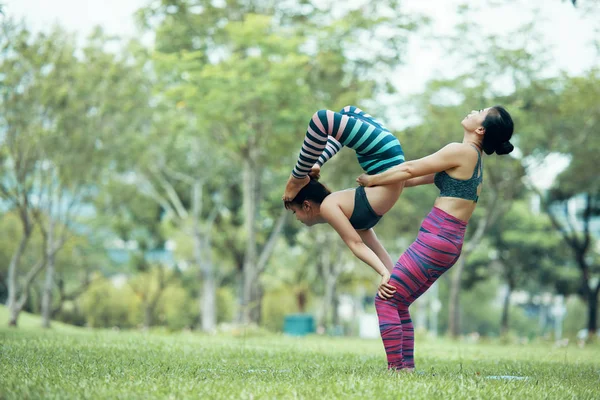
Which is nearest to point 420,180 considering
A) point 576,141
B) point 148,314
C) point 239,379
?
point 239,379

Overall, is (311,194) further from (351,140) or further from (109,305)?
(109,305)

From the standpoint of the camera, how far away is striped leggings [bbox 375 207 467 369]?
222 inches

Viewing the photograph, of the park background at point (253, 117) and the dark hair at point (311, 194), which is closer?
the dark hair at point (311, 194)

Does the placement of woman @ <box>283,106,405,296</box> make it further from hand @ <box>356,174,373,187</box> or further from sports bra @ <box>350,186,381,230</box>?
hand @ <box>356,174,373,187</box>

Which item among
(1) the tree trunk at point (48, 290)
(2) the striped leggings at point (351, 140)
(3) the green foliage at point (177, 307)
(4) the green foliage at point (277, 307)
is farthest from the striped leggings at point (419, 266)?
(4) the green foliage at point (277, 307)

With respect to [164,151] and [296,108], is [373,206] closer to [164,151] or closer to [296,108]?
[296,108]

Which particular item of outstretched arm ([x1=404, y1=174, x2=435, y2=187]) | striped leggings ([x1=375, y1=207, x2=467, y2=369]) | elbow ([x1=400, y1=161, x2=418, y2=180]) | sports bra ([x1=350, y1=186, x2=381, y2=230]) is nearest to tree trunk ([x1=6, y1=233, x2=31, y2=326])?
sports bra ([x1=350, y1=186, x2=381, y2=230])

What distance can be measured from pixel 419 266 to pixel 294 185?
1182 millimetres

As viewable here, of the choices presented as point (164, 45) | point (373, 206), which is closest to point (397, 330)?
point (373, 206)

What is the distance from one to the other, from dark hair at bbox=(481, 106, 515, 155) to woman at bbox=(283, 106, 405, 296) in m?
0.69

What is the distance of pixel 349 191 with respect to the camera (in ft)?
19.3

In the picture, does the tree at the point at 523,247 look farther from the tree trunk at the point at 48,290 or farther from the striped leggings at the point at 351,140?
the striped leggings at the point at 351,140

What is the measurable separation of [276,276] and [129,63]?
874 inches

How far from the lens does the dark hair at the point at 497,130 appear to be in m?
5.68
